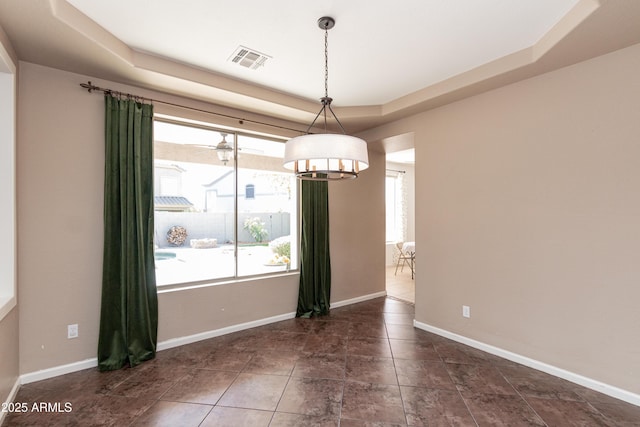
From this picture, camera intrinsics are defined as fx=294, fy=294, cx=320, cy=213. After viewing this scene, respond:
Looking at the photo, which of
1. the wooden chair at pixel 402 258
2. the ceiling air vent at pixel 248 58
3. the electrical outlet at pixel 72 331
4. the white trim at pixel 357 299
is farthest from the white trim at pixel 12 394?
the wooden chair at pixel 402 258

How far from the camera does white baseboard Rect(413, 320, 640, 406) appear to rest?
7.35ft

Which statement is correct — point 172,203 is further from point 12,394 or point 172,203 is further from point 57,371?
point 12,394

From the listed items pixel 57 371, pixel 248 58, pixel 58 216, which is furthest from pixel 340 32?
pixel 57 371

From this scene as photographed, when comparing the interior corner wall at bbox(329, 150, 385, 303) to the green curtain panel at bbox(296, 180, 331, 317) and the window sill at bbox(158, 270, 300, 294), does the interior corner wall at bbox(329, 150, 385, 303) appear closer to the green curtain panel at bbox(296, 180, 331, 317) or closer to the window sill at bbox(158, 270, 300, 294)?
the green curtain panel at bbox(296, 180, 331, 317)

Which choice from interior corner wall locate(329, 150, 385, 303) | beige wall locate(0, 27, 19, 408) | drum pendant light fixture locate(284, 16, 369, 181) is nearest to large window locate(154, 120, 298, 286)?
interior corner wall locate(329, 150, 385, 303)

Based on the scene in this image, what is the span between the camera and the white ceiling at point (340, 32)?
2.02 metres

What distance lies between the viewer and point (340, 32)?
231 cm

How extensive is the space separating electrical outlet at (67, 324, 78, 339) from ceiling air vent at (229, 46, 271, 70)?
9.21 feet

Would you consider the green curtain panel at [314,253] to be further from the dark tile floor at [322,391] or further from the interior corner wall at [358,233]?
the dark tile floor at [322,391]

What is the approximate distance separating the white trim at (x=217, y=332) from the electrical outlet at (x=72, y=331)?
73 cm

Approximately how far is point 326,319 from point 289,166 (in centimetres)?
254

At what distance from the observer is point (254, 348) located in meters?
3.13

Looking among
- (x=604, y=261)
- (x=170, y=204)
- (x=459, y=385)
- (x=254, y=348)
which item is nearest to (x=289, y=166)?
(x=170, y=204)

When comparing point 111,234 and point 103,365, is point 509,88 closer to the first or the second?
point 111,234
